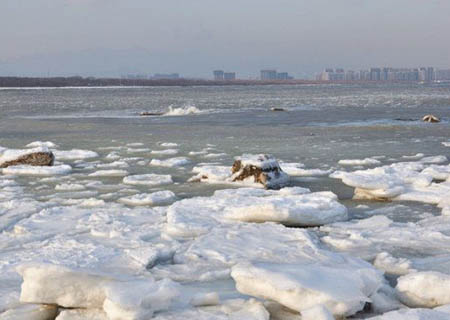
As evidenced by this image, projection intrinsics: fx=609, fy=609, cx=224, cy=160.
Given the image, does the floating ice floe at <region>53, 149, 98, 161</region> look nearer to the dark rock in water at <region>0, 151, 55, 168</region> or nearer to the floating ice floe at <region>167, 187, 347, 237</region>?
the dark rock in water at <region>0, 151, 55, 168</region>

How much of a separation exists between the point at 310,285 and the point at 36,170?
26.1 feet

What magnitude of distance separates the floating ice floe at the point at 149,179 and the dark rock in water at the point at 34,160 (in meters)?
2.13

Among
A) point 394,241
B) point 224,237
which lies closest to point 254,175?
Answer: point 224,237

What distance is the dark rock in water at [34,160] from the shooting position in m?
11.2

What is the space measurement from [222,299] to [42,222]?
348cm

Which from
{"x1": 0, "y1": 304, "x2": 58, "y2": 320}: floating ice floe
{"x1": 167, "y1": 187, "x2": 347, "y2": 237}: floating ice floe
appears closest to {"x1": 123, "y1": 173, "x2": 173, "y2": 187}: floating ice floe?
{"x1": 167, "y1": 187, "x2": 347, "y2": 237}: floating ice floe

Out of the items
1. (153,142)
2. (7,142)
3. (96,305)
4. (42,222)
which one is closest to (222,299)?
(96,305)

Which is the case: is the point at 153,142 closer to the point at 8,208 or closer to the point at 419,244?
the point at 8,208

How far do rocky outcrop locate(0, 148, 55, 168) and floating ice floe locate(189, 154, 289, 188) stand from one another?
124 inches

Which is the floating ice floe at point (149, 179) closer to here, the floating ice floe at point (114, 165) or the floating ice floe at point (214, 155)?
the floating ice floe at point (114, 165)

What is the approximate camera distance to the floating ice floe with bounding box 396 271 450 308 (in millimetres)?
4004

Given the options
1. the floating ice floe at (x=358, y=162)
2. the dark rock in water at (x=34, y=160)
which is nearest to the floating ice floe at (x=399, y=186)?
the floating ice floe at (x=358, y=162)

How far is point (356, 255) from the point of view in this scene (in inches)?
213

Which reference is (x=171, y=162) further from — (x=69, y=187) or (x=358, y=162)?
(x=358, y=162)
